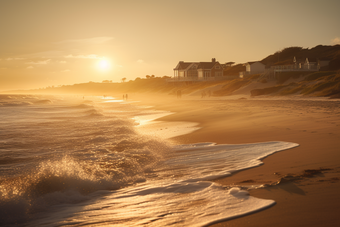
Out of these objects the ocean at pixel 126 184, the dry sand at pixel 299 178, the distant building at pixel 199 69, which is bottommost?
the ocean at pixel 126 184

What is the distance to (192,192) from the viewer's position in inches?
184

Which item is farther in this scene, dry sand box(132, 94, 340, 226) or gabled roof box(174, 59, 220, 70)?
gabled roof box(174, 59, 220, 70)

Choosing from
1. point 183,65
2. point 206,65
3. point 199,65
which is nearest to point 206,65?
point 206,65

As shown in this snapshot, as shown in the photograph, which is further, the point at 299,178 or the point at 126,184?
the point at 126,184

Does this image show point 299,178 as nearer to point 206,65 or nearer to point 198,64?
point 206,65

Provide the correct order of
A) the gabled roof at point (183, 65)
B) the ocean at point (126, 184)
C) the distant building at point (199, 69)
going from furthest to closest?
the gabled roof at point (183, 65)
the distant building at point (199, 69)
the ocean at point (126, 184)

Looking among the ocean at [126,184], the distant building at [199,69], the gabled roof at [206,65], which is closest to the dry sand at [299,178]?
the ocean at [126,184]

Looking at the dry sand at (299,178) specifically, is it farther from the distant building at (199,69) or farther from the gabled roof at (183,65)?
the gabled roof at (183,65)

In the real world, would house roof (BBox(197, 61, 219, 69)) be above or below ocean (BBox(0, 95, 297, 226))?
above

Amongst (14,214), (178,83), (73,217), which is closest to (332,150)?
(73,217)

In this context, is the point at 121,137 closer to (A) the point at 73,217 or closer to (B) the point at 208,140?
(B) the point at 208,140

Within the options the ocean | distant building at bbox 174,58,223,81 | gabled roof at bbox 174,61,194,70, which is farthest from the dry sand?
gabled roof at bbox 174,61,194,70

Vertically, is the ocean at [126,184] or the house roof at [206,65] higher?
the house roof at [206,65]

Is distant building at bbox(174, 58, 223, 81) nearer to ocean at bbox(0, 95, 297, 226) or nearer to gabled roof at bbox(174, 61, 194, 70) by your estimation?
gabled roof at bbox(174, 61, 194, 70)
